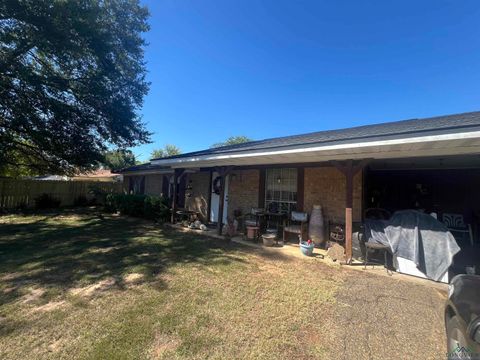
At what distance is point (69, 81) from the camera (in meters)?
10.1

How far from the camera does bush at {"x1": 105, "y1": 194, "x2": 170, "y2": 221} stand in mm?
10078

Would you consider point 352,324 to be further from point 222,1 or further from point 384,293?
point 222,1

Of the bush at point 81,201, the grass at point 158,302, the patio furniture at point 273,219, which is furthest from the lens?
the bush at point 81,201

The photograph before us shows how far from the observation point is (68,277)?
4.09 m

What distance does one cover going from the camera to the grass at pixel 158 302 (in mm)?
2379

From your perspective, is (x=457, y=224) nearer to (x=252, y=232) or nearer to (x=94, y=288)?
(x=252, y=232)

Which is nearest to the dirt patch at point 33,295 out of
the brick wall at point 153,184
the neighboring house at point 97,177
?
the brick wall at point 153,184

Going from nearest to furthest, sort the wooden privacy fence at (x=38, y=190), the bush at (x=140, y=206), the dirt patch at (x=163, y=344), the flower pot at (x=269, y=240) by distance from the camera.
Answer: the dirt patch at (x=163, y=344), the flower pot at (x=269, y=240), the bush at (x=140, y=206), the wooden privacy fence at (x=38, y=190)

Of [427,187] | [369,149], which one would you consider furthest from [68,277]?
[427,187]

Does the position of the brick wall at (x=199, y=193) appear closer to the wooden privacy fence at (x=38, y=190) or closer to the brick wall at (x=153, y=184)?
the brick wall at (x=153, y=184)

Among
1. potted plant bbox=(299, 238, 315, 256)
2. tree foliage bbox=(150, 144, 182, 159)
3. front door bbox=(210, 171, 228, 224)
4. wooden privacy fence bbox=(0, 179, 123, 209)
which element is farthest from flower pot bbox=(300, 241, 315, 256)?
tree foliage bbox=(150, 144, 182, 159)

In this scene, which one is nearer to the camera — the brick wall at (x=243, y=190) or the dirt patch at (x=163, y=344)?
the dirt patch at (x=163, y=344)

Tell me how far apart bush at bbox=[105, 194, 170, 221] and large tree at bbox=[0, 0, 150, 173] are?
2434 millimetres

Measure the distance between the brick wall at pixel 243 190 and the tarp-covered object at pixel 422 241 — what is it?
172 inches
